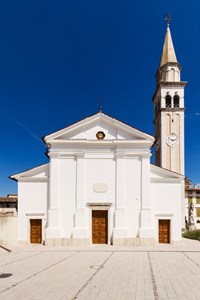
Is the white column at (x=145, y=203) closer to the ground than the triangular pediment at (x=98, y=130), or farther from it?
closer to the ground

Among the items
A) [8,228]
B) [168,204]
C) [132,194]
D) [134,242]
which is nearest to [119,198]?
[132,194]

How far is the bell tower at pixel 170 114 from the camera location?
36.4 m

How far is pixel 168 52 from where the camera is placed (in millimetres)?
39719

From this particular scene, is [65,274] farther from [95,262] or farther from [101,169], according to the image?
[101,169]

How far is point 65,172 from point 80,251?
245 inches

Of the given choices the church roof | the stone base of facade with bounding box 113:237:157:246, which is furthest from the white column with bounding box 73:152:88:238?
the church roof

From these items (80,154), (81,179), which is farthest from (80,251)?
(80,154)

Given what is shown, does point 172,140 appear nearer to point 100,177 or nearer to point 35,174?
point 100,177

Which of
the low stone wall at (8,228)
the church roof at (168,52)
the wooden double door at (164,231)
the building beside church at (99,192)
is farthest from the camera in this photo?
the church roof at (168,52)

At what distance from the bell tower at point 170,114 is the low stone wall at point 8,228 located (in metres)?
19.8

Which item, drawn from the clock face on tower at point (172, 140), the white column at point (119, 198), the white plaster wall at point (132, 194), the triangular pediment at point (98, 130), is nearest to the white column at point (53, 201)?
the triangular pediment at point (98, 130)

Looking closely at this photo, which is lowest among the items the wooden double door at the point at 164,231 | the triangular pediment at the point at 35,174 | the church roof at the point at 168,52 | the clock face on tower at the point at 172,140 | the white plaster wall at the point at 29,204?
the wooden double door at the point at 164,231

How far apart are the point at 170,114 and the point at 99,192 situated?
62.0ft

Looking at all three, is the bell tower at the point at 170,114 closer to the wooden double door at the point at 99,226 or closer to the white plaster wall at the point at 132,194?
the white plaster wall at the point at 132,194
